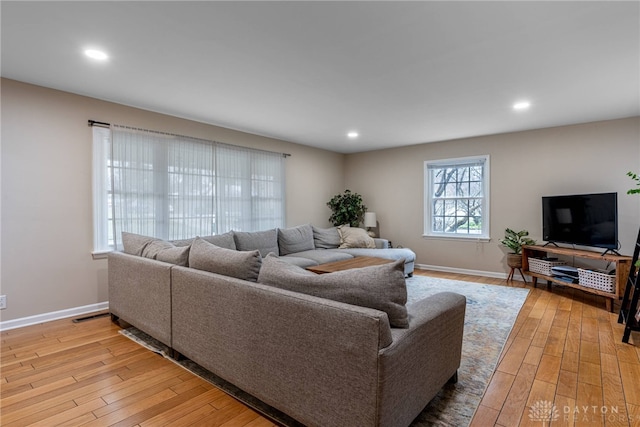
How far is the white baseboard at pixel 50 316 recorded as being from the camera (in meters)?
2.98

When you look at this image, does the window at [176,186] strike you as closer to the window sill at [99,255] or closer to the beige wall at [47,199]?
the window sill at [99,255]

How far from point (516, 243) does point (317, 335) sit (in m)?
4.51

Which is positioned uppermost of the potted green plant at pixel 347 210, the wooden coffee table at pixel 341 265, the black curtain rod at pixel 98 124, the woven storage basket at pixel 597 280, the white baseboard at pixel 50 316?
the black curtain rod at pixel 98 124

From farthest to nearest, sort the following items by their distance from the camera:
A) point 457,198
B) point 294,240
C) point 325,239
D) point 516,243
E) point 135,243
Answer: point 457,198 < point 325,239 < point 294,240 < point 516,243 < point 135,243

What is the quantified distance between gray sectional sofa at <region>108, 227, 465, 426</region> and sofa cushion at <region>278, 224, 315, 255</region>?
2537mm

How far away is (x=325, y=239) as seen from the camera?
544cm

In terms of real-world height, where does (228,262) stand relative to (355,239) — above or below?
above

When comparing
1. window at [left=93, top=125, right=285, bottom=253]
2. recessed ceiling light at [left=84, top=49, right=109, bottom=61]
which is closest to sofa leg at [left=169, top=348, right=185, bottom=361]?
window at [left=93, top=125, right=285, bottom=253]

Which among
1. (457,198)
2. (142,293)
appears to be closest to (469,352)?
(142,293)

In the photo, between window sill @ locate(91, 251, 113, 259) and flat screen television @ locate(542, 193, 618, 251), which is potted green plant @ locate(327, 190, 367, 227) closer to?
flat screen television @ locate(542, 193, 618, 251)

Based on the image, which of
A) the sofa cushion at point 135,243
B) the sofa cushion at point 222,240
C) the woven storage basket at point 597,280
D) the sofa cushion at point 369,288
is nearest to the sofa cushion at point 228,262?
the sofa cushion at point 369,288

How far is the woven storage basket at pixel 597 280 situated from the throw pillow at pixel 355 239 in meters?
2.82

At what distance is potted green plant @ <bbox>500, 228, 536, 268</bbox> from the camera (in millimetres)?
4738

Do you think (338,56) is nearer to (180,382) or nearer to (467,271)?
(180,382)
